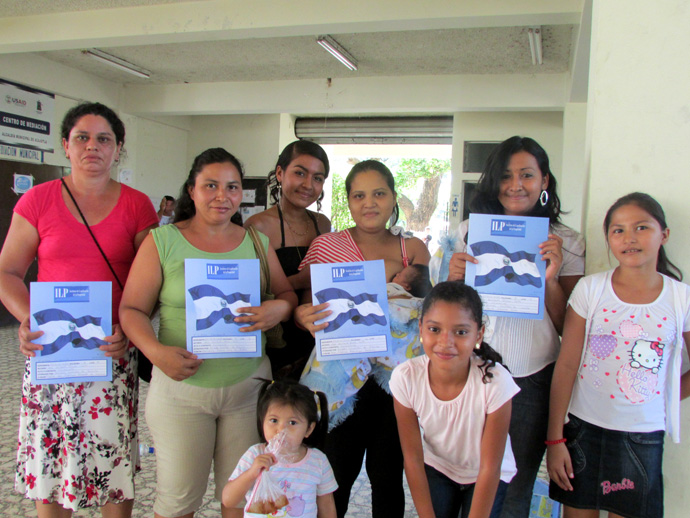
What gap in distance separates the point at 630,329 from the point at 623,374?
13 cm

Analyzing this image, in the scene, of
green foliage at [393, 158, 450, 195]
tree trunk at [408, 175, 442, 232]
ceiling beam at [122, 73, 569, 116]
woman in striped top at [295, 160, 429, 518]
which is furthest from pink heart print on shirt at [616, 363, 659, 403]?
green foliage at [393, 158, 450, 195]

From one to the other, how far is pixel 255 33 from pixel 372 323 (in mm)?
4418

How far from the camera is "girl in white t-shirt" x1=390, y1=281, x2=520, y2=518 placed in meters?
1.48

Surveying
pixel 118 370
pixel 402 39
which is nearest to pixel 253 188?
pixel 402 39

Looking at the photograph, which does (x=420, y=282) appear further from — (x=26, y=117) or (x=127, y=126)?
(x=127, y=126)

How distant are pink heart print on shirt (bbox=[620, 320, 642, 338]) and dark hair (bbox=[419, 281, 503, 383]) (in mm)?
346

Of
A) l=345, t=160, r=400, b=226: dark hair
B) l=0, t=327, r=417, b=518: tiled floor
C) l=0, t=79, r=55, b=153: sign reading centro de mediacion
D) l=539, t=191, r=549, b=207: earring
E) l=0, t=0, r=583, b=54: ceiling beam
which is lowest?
l=0, t=327, r=417, b=518: tiled floor

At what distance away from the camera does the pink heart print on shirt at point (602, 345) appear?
1510mm

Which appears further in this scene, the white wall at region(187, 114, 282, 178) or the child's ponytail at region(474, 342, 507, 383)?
the white wall at region(187, 114, 282, 178)

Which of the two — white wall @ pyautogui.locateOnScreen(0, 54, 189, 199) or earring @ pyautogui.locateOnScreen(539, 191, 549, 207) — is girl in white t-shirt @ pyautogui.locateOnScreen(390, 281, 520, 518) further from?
white wall @ pyautogui.locateOnScreen(0, 54, 189, 199)

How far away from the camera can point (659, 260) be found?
1.58 m

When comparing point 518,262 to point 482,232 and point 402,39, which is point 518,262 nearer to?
point 482,232

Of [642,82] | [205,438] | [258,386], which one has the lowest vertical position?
[205,438]

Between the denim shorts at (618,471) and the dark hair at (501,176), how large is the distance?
2.20 ft
